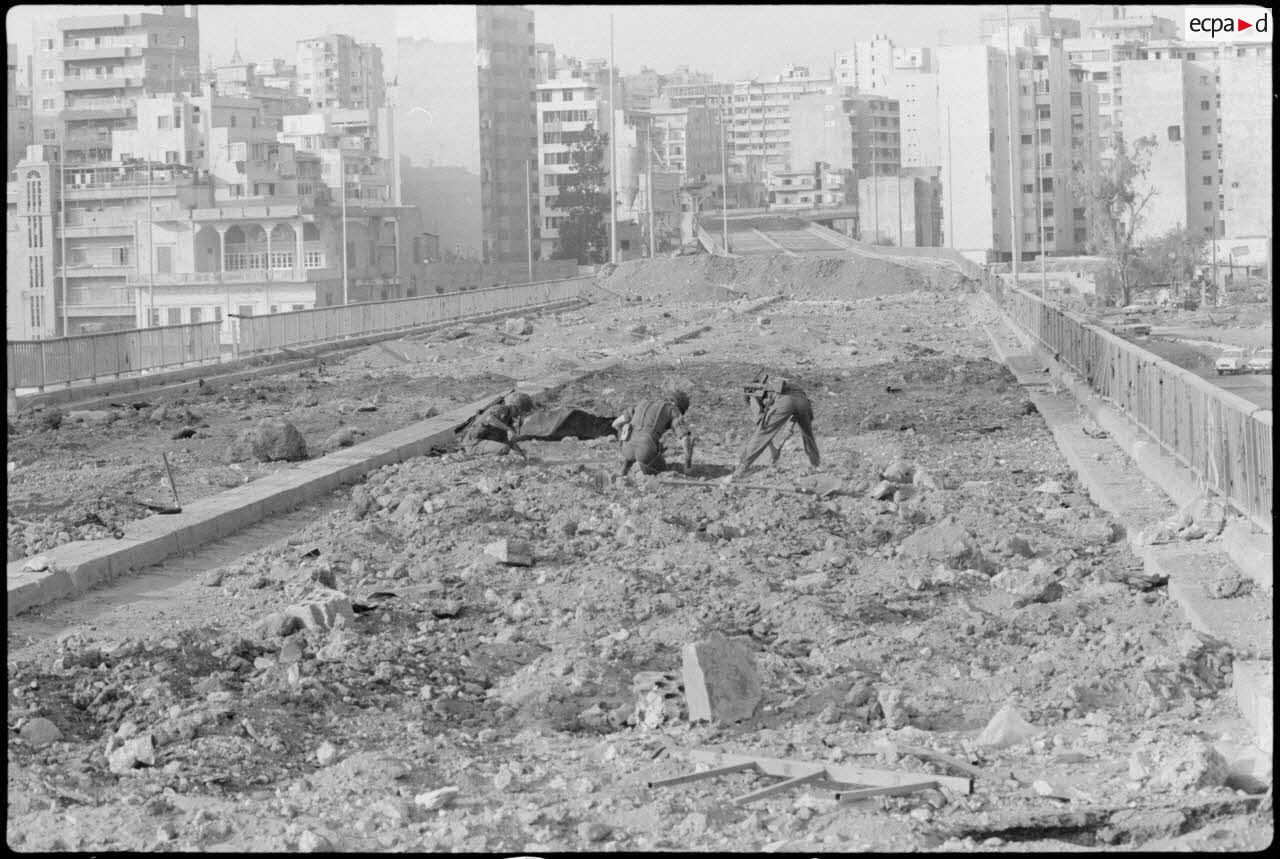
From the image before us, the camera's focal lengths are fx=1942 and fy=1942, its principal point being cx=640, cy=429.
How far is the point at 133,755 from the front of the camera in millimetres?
8234

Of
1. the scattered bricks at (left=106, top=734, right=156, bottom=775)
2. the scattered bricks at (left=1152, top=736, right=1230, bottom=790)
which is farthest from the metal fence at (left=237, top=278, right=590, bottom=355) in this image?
the scattered bricks at (left=1152, top=736, right=1230, bottom=790)

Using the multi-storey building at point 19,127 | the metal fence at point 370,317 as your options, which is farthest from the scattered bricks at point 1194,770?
the multi-storey building at point 19,127

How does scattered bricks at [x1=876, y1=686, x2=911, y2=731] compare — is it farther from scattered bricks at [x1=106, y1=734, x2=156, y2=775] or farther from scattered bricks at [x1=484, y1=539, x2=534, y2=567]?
scattered bricks at [x1=484, y1=539, x2=534, y2=567]

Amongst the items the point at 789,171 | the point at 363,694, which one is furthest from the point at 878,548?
the point at 789,171

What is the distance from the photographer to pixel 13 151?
110500 mm

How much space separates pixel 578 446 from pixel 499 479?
11.5 ft

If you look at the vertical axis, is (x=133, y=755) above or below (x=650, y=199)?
below

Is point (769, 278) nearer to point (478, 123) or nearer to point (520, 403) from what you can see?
point (478, 123)

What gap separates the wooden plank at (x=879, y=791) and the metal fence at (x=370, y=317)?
28653 mm

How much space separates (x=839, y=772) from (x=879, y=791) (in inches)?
10.6

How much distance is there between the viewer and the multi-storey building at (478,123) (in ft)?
382

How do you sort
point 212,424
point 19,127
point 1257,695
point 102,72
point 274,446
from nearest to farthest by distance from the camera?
point 1257,695 → point 274,446 → point 212,424 → point 19,127 → point 102,72

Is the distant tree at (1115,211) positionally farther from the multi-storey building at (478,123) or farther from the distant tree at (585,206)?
the multi-storey building at (478,123)

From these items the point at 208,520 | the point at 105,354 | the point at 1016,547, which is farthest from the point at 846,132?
the point at 1016,547
